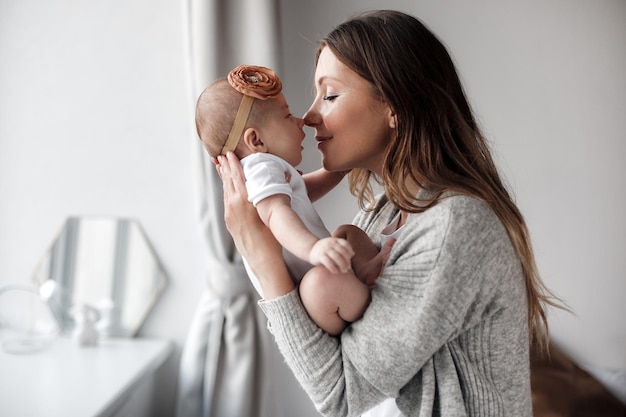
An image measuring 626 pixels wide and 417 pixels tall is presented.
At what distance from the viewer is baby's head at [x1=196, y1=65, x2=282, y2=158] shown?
49.1 inches

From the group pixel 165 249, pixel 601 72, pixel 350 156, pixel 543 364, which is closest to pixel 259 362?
pixel 165 249

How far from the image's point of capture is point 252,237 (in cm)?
116

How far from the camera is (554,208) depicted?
2645mm

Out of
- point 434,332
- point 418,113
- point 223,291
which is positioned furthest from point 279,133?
point 223,291

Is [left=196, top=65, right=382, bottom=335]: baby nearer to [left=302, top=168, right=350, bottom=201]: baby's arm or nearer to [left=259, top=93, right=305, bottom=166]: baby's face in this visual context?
[left=259, top=93, right=305, bottom=166]: baby's face

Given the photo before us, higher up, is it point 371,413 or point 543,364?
point 371,413

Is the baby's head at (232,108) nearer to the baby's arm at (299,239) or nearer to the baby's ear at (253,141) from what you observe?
the baby's ear at (253,141)

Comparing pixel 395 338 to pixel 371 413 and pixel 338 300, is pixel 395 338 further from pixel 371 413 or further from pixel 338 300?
pixel 371 413

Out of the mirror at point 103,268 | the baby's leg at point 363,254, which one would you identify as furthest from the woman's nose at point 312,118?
the mirror at point 103,268

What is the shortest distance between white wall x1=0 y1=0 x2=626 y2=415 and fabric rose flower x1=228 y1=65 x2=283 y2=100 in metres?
1.21

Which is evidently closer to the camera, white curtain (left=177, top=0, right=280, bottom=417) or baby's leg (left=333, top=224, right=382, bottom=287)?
baby's leg (left=333, top=224, right=382, bottom=287)

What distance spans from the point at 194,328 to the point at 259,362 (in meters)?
0.27

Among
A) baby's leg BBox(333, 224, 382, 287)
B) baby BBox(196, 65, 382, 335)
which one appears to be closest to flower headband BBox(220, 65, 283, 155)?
baby BBox(196, 65, 382, 335)

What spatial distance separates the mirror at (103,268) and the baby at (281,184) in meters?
1.36
